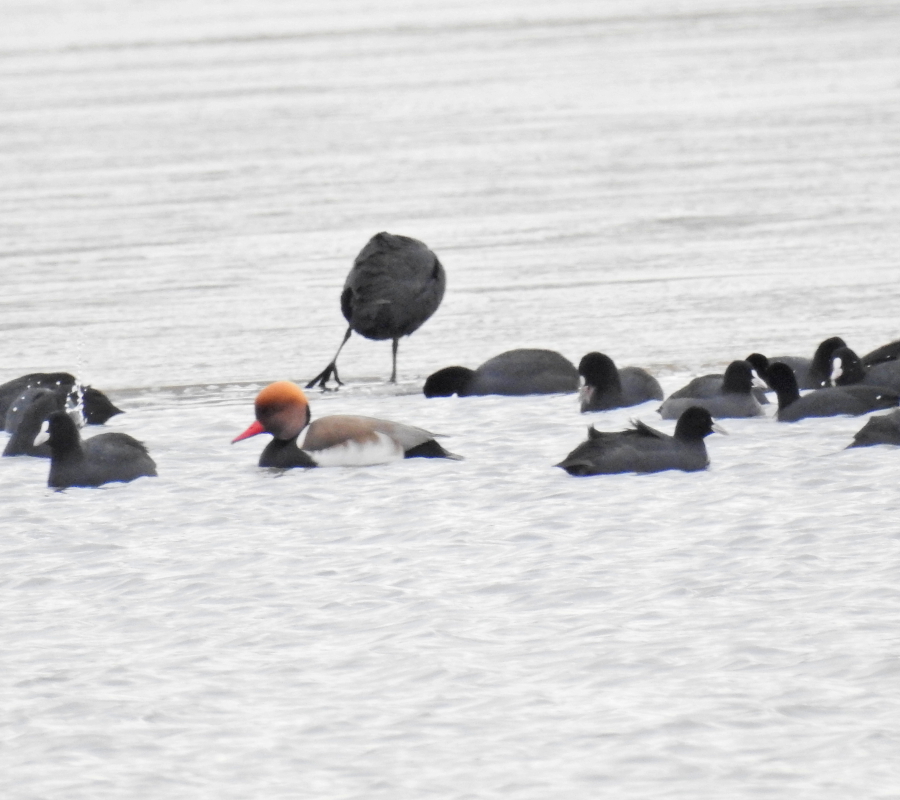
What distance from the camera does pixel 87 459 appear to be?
894 centimetres

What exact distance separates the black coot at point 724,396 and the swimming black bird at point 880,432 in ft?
3.16

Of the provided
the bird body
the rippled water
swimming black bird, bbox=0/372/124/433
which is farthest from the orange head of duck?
swimming black bird, bbox=0/372/124/433

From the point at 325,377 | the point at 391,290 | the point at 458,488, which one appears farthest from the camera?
the point at 391,290

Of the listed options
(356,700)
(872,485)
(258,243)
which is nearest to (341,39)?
(258,243)

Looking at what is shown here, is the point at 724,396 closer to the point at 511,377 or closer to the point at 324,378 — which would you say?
the point at 511,377

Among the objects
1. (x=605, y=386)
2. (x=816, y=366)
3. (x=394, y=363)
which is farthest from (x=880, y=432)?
(x=394, y=363)

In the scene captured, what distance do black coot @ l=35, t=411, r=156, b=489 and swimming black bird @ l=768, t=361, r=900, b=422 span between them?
3.43 meters

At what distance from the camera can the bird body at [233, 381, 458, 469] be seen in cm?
923

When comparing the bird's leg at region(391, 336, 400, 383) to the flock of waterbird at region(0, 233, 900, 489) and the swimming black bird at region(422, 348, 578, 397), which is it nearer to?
the flock of waterbird at region(0, 233, 900, 489)

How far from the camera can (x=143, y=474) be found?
902cm

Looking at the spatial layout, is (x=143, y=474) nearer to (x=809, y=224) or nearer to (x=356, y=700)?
(x=356, y=700)

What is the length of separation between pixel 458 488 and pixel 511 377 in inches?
86.4

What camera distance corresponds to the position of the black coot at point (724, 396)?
9.83m

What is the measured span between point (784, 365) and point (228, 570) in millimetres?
3715
